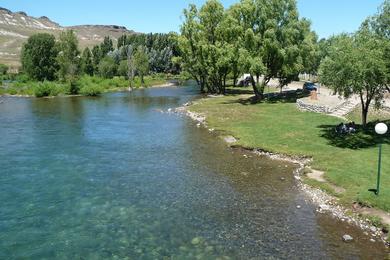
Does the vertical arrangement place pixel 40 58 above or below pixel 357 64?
above

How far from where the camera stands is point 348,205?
23.4 m

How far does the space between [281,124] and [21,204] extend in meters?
30.7

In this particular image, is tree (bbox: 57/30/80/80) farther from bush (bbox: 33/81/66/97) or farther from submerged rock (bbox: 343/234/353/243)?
submerged rock (bbox: 343/234/353/243)

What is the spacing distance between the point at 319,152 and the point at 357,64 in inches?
306

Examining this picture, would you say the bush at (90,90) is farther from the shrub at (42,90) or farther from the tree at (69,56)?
the shrub at (42,90)

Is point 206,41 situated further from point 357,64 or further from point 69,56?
point 357,64

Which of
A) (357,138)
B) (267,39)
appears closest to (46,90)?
(267,39)

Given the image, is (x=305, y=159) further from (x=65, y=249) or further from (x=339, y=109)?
(x=339, y=109)

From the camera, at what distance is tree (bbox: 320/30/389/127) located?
31656mm

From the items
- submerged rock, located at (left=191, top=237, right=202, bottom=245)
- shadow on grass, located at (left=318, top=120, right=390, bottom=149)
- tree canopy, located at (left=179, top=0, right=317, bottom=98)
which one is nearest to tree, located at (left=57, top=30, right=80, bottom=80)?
tree canopy, located at (left=179, top=0, right=317, bottom=98)

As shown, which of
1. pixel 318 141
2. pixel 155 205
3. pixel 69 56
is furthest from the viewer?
pixel 69 56

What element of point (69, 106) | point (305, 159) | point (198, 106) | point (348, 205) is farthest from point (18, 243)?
point (69, 106)

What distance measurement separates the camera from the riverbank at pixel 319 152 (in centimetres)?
2292

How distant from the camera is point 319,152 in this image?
3419cm
